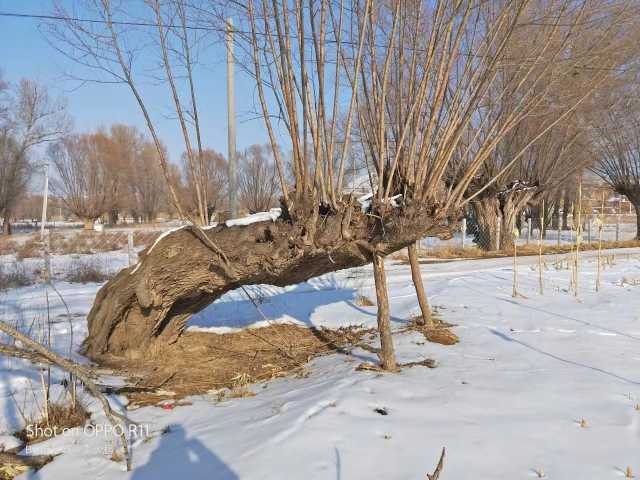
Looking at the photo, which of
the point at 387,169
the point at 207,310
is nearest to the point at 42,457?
the point at 387,169

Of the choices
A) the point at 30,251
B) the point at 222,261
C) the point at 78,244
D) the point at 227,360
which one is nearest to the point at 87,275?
the point at 30,251

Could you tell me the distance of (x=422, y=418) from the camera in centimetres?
254

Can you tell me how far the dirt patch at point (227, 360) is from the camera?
3514 mm

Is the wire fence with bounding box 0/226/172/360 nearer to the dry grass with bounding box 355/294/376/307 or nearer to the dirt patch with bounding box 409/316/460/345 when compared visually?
the dirt patch with bounding box 409/316/460/345

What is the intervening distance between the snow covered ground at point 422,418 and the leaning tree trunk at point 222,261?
2.56ft

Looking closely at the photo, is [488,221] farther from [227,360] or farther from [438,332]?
[227,360]

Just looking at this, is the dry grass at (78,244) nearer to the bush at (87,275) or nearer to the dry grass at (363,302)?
the bush at (87,275)

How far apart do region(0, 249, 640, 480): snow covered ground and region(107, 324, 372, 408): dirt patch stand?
0.71 feet

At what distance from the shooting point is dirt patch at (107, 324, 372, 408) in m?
3.51

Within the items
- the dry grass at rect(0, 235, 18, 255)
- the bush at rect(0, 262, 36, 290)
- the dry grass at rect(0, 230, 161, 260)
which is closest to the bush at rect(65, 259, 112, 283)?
the bush at rect(0, 262, 36, 290)

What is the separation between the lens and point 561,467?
2.01 metres

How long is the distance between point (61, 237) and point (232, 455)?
20595 mm

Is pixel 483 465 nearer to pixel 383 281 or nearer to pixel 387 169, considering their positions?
pixel 383 281

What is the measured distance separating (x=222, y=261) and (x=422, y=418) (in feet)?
6.31
